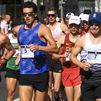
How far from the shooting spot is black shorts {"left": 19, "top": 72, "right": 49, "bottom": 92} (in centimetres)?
692

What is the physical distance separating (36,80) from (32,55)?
0.35 metres

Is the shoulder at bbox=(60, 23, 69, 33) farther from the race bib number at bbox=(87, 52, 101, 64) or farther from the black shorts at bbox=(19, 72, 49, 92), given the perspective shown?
the race bib number at bbox=(87, 52, 101, 64)

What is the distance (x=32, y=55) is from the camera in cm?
687

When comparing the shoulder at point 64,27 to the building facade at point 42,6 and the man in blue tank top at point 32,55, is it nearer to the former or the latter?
the man in blue tank top at point 32,55

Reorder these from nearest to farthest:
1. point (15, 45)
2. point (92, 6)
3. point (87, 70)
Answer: point (87, 70), point (15, 45), point (92, 6)

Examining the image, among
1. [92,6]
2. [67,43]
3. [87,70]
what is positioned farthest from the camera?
[92,6]

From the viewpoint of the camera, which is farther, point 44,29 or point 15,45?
point 15,45

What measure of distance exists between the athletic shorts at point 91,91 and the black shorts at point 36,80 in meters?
0.58

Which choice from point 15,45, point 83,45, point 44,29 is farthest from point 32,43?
point 15,45

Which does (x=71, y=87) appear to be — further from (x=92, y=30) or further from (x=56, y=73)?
(x=92, y=30)

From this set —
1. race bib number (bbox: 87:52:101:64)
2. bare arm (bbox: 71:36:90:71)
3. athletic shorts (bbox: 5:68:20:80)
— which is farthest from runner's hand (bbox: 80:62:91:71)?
athletic shorts (bbox: 5:68:20:80)

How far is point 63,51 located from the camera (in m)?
8.50

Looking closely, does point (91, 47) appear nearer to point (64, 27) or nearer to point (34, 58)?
point (34, 58)

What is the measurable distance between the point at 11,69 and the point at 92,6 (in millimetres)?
23778
